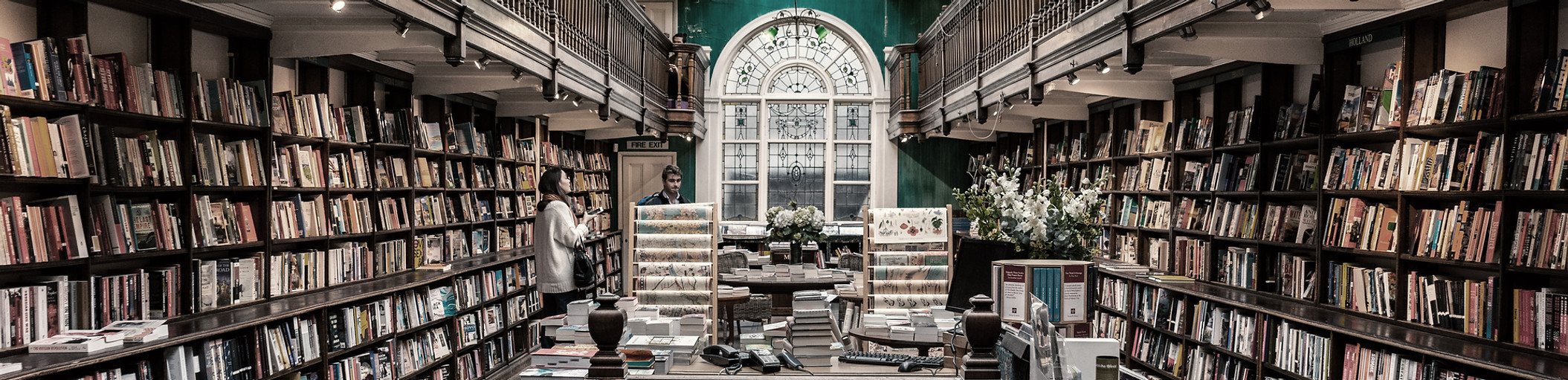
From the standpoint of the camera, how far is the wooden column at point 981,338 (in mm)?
2730

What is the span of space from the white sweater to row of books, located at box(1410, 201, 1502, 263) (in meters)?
4.46

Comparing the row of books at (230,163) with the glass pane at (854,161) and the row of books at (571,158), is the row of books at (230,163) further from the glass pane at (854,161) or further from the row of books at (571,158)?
the glass pane at (854,161)

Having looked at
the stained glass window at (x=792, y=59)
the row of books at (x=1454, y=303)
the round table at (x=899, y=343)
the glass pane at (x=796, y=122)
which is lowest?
the round table at (x=899, y=343)

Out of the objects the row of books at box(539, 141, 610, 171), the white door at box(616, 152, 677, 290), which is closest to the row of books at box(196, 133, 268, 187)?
the row of books at box(539, 141, 610, 171)

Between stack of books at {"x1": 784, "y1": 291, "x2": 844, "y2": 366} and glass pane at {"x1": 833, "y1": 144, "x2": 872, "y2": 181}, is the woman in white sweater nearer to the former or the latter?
stack of books at {"x1": 784, "y1": 291, "x2": 844, "y2": 366}

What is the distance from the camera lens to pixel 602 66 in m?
7.86

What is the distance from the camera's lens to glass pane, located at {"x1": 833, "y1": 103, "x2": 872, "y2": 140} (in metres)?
14.1

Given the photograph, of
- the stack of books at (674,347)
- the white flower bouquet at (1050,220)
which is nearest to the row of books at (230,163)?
the stack of books at (674,347)

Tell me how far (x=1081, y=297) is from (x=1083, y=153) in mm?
5708

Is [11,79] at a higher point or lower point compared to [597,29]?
lower

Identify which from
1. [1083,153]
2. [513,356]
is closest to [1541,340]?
[1083,153]

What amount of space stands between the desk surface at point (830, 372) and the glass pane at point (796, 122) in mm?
10737

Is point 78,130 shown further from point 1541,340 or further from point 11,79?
point 1541,340

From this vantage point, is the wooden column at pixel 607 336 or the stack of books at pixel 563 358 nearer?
Result: the wooden column at pixel 607 336
